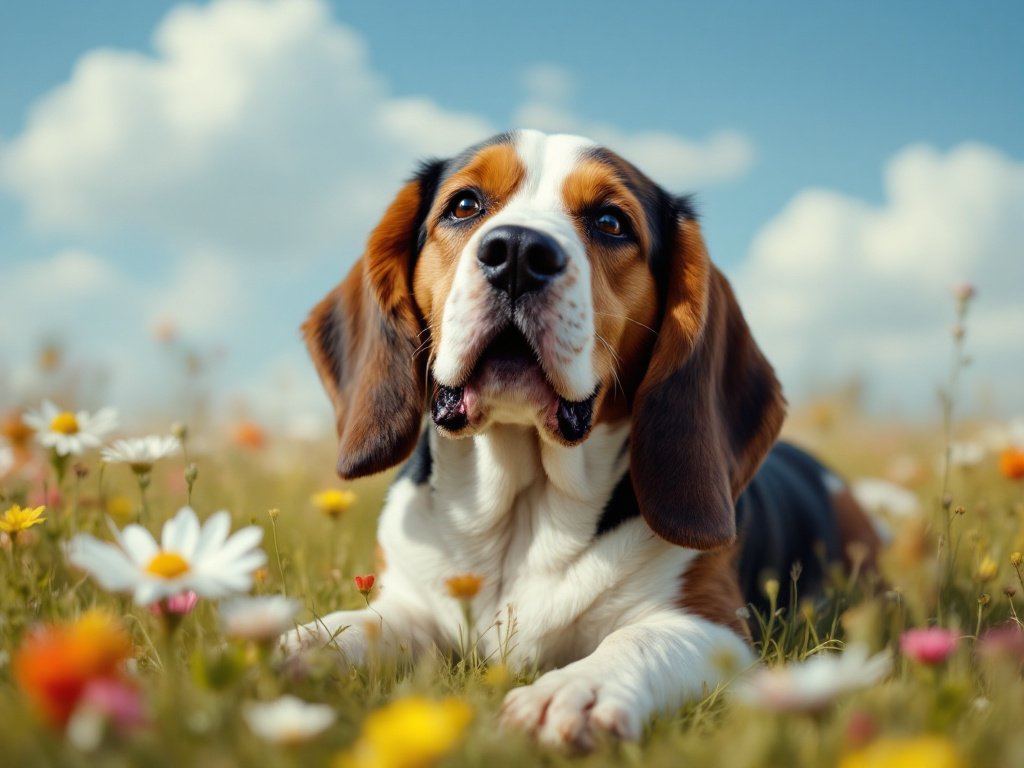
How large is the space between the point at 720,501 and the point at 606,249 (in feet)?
2.57

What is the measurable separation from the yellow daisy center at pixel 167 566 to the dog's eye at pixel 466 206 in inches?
58.4

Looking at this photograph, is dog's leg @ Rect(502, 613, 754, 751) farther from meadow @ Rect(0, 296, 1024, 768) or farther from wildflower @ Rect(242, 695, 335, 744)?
wildflower @ Rect(242, 695, 335, 744)

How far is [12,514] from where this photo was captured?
2162 millimetres

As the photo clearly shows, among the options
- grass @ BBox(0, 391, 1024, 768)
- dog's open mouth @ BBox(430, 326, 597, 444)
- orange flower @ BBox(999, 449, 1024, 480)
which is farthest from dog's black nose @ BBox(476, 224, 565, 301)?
orange flower @ BBox(999, 449, 1024, 480)

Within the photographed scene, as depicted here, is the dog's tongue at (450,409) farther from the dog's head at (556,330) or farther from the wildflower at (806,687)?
the wildflower at (806,687)

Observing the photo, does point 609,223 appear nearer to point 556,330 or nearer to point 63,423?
point 556,330

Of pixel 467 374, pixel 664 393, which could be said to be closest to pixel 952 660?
pixel 664 393

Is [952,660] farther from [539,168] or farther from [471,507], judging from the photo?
[539,168]

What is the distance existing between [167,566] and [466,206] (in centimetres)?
153

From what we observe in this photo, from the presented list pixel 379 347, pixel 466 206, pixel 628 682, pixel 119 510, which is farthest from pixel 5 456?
pixel 628 682

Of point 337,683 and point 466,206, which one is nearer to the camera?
point 337,683

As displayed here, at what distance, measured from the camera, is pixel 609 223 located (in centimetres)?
276

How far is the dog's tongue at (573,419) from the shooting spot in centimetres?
247

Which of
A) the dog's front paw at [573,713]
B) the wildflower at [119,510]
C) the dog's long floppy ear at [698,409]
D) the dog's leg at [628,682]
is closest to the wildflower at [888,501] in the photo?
the dog's long floppy ear at [698,409]
